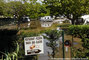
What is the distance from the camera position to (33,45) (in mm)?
3695

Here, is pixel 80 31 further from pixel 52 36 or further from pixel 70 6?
pixel 70 6

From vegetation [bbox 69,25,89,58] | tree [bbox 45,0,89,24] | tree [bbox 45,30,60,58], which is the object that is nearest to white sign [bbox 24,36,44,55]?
tree [bbox 45,30,60,58]

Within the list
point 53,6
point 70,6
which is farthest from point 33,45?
point 53,6

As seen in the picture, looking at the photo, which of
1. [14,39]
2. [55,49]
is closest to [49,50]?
[55,49]

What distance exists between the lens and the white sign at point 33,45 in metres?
3.70

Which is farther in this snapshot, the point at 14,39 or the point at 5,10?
the point at 5,10

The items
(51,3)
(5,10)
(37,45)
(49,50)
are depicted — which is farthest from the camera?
(51,3)

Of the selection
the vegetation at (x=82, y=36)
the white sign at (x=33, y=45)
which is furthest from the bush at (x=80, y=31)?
the white sign at (x=33, y=45)

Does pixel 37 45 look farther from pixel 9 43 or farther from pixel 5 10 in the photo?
pixel 5 10

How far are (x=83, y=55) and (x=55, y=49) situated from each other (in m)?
1.25

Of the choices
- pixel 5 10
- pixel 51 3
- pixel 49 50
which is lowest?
pixel 49 50

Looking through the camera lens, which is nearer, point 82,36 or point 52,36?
point 52,36

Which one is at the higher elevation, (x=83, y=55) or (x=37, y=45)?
(x=37, y=45)

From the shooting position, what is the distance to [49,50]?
13.8 feet
